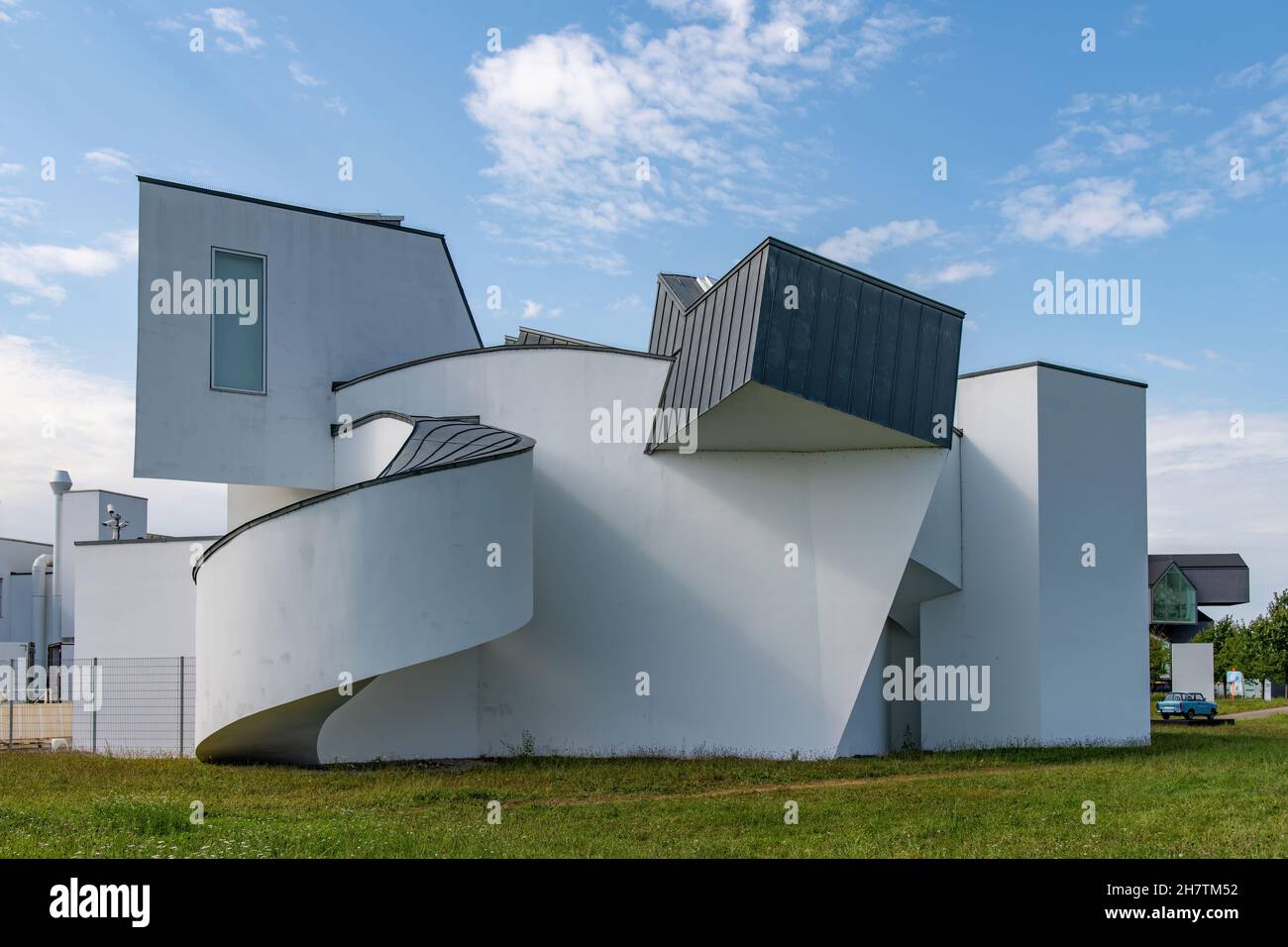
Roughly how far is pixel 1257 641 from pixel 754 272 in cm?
4193

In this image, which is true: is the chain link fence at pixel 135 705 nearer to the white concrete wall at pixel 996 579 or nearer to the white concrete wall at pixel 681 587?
the white concrete wall at pixel 681 587

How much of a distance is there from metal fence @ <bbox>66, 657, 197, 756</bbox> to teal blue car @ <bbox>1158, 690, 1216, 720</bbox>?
2579 cm

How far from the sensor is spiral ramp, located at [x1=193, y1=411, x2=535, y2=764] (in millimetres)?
13961

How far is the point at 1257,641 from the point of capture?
46.7 meters

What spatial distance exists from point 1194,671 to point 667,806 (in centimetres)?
2799

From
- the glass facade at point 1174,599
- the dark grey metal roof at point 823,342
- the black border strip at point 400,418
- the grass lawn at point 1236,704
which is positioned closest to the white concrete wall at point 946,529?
the dark grey metal roof at point 823,342

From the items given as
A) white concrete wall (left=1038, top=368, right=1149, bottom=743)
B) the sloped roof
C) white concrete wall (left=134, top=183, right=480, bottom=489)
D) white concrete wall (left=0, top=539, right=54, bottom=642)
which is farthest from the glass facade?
white concrete wall (left=0, top=539, right=54, bottom=642)

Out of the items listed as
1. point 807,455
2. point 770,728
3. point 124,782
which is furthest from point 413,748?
point 807,455

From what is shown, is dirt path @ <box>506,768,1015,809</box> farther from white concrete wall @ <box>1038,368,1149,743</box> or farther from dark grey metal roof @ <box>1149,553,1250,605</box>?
dark grey metal roof @ <box>1149,553,1250,605</box>

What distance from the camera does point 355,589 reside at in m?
13.9

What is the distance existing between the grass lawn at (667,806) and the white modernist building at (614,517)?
50.2 inches

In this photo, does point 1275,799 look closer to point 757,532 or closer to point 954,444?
point 757,532

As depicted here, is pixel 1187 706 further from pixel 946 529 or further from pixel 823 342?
pixel 823 342

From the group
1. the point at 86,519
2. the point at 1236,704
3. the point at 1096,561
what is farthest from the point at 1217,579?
the point at 86,519
